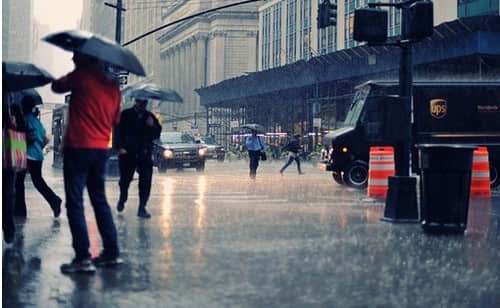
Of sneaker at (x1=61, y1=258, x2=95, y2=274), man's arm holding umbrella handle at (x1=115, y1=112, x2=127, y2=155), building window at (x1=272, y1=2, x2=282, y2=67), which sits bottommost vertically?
sneaker at (x1=61, y1=258, x2=95, y2=274)

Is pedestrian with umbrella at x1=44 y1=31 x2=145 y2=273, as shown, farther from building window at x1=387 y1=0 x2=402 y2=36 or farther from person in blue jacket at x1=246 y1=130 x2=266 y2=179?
building window at x1=387 y1=0 x2=402 y2=36

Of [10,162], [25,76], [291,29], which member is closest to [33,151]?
[25,76]

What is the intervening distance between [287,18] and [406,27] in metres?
62.9

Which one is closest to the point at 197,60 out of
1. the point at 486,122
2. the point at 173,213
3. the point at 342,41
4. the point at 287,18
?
the point at 287,18

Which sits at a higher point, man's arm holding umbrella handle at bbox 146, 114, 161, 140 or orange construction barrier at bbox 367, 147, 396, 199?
man's arm holding umbrella handle at bbox 146, 114, 161, 140

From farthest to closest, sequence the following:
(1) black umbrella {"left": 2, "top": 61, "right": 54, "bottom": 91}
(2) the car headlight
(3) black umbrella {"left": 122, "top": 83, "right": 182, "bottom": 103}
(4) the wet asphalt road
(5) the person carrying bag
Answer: (2) the car headlight, (3) black umbrella {"left": 122, "top": 83, "right": 182, "bottom": 103}, (1) black umbrella {"left": 2, "top": 61, "right": 54, "bottom": 91}, (5) the person carrying bag, (4) the wet asphalt road

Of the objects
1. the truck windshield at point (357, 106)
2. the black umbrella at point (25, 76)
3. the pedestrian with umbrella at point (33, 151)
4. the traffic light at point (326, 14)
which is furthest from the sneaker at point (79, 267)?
the traffic light at point (326, 14)

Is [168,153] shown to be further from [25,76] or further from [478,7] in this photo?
[25,76]

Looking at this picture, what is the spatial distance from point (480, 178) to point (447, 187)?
8.35 m

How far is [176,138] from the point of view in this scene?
34969 millimetres

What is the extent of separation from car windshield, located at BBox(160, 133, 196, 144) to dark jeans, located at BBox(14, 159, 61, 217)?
22191 mm

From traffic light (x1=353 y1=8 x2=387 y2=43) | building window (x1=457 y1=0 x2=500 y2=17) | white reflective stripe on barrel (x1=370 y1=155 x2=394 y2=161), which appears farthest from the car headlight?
traffic light (x1=353 y1=8 x2=387 y2=43)

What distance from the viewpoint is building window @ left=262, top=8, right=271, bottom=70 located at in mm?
80000

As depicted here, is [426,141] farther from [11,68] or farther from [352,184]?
[11,68]
